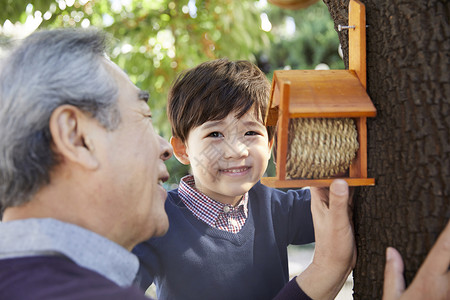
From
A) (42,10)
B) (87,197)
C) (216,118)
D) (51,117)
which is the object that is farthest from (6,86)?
(42,10)

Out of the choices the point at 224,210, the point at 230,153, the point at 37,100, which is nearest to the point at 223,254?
the point at 224,210

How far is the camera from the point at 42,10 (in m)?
2.92

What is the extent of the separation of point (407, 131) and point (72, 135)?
2.61 ft

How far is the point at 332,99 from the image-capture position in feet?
Answer: 3.78

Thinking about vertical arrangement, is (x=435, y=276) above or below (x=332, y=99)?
below

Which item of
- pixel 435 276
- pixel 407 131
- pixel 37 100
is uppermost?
pixel 37 100

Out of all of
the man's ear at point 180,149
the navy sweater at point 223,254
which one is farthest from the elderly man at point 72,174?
the man's ear at point 180,149

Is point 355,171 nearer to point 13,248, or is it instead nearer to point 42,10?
point 13,248

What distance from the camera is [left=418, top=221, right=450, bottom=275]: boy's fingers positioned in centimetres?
99

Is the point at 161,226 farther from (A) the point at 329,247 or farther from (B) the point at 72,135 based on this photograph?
(A) the point at 329,247

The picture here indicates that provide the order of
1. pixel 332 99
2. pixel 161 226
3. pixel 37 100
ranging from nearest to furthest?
pixel 37 100, pixel 332 99, pixel 161 226

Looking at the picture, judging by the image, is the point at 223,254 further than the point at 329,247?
Yes

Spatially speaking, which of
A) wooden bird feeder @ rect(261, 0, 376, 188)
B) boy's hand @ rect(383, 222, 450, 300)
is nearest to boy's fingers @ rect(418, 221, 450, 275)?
boy's hand @ rect(383, 222, 450, 300)

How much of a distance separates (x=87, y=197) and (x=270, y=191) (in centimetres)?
102
